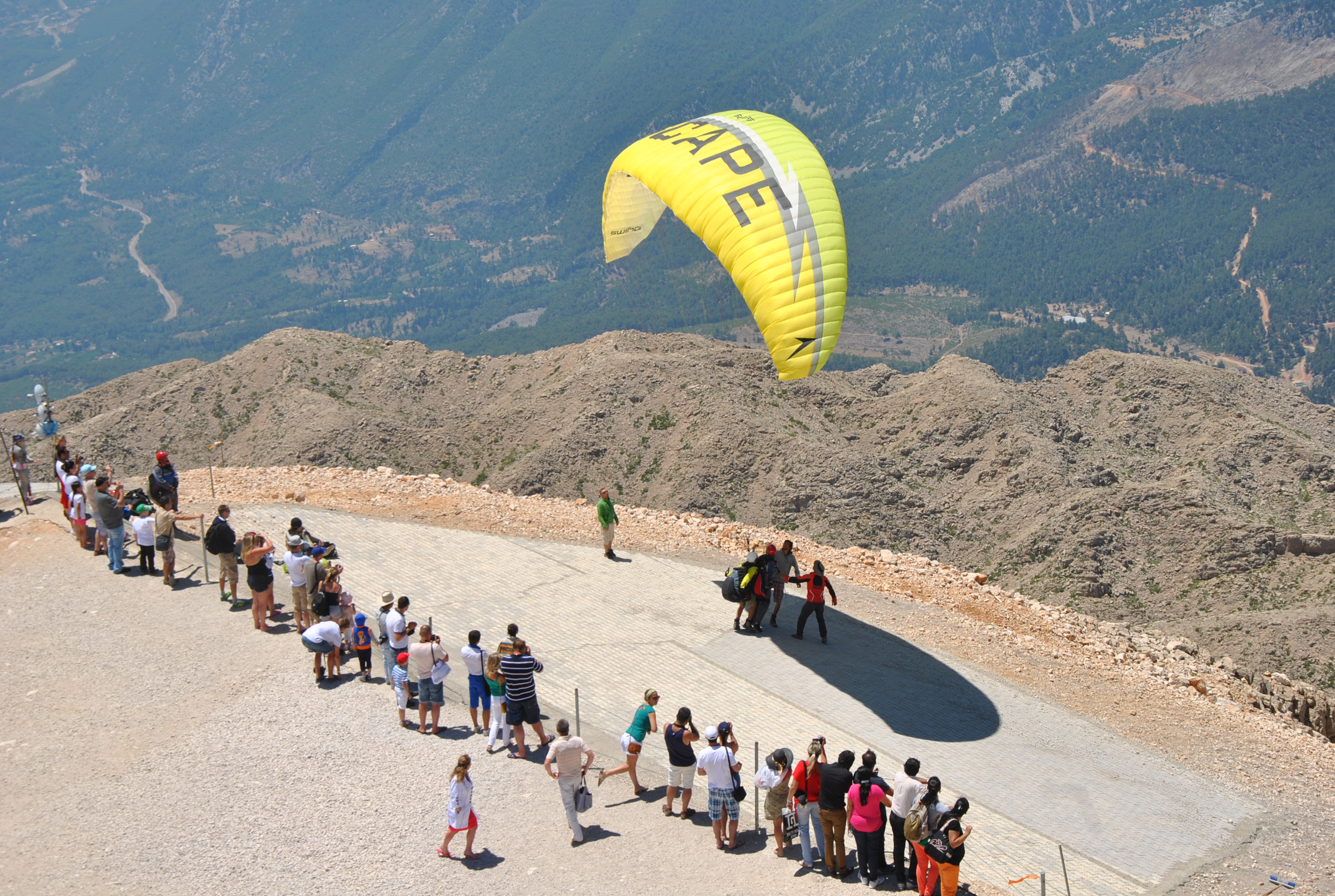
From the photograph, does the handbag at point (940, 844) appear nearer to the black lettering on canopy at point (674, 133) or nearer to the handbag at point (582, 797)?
the handbag at point (582, 797)

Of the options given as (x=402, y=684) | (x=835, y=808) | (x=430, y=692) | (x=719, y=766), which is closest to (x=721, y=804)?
(x=719, y=766)

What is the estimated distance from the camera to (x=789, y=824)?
37.3 ft

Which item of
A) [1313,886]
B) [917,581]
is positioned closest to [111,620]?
[917,581]

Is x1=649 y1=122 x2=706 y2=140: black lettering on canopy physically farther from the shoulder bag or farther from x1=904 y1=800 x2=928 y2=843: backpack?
x1=904 y1=800 x2=928 y2=843: backpack

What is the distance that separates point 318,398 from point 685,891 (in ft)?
92.8

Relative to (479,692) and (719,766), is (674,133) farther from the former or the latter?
(719,766)

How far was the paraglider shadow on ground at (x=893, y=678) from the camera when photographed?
15.7 m

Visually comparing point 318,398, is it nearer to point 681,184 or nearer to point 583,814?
point 681,184

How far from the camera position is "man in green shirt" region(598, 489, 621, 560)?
63.9 feet

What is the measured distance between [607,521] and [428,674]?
23.3ft

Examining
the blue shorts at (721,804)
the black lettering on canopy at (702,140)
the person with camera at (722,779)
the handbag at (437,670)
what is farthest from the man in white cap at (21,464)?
the blue shorts at (721,804)

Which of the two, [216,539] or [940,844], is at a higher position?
[216,539]

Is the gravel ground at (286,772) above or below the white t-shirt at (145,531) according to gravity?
below

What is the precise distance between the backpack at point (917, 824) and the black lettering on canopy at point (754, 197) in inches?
407
